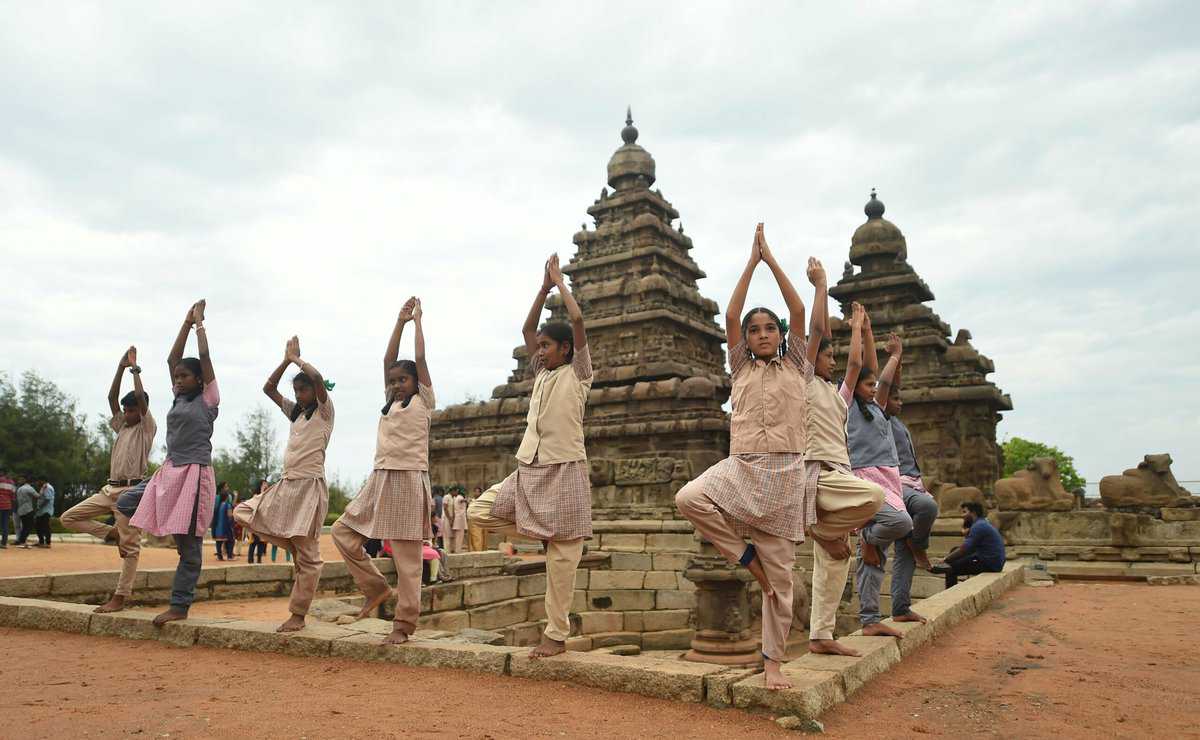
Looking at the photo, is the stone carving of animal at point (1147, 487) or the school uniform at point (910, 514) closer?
the school uniform at point (910, 514)

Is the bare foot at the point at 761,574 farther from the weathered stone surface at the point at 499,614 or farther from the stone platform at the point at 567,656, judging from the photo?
the weathered stone surface at the point at 499,614

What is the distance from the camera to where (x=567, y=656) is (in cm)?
471

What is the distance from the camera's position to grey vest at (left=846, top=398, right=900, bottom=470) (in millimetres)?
5660

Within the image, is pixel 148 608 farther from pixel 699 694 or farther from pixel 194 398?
pixel 699 694

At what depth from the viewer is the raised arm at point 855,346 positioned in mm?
5148

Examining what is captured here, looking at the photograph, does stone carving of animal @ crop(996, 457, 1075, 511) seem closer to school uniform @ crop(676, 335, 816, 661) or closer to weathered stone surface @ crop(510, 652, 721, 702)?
school uniform @ crop(676, 335, 816, 661)

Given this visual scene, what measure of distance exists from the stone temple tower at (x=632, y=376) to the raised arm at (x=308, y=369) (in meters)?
11.7

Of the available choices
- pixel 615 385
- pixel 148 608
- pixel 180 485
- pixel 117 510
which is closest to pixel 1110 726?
pixel 180 485

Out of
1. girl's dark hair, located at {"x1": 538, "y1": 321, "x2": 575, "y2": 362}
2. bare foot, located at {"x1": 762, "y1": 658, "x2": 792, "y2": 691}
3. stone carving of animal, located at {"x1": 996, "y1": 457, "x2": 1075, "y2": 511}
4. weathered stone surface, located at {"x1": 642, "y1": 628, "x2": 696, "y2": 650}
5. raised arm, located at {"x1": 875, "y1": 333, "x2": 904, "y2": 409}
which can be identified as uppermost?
girl's dark hair, located at {"x1": 538, "y1": 321, "x2": 575, "y2": 362}

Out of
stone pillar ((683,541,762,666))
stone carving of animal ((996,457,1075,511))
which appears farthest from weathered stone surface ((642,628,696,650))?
stone carving of animal ((996,457,1075,511))

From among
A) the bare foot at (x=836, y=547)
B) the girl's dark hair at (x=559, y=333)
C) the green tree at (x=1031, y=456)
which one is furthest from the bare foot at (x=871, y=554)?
the green tree at (x=1031, y=456)

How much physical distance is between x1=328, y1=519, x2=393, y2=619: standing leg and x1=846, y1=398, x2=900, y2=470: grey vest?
3.36 m

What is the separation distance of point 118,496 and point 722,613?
6353mm

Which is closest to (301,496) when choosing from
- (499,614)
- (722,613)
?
(722,613)
